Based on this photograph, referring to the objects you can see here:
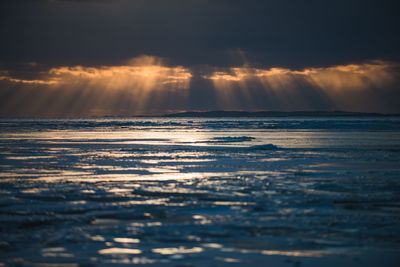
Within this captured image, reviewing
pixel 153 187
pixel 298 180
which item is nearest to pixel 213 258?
pixel 153 187

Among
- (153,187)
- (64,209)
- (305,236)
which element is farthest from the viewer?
(153,187)

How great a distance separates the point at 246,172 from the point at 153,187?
4.28 m

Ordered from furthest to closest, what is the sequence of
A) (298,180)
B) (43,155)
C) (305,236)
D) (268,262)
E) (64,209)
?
Answer: (43,155), (298,180), (64,209), (305,236), (268,262)

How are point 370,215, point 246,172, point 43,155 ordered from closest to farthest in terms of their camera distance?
point 370,215
point 246,172
point 43,155

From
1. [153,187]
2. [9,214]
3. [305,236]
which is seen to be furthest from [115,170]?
[305,236]

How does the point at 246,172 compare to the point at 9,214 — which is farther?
the point at 246,172

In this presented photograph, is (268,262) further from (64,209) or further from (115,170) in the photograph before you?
(115,170)

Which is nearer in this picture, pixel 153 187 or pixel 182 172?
pixel 153 187

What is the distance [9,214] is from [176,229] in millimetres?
3439

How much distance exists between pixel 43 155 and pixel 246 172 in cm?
1079

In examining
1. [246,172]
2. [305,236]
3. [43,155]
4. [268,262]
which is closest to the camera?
[268,262]

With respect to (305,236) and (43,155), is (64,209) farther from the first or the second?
(43,155)

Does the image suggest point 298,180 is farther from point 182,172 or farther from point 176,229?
point 176,229

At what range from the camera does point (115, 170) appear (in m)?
17.1
